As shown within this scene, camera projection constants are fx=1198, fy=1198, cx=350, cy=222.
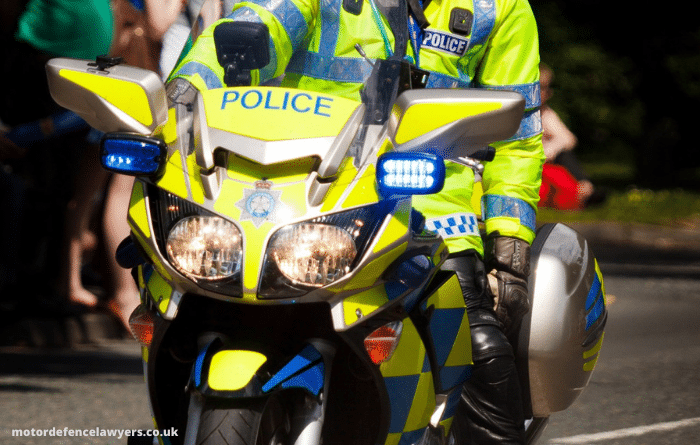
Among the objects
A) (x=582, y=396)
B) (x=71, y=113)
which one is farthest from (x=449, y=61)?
(x=71, y=113)

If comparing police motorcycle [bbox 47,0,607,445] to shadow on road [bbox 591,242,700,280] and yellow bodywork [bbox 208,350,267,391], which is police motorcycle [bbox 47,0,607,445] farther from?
shadow on road [bbox 591,242,700,280]

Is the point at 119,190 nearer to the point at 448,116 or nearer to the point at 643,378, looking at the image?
the point at 643,378

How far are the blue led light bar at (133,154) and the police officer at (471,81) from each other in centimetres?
29

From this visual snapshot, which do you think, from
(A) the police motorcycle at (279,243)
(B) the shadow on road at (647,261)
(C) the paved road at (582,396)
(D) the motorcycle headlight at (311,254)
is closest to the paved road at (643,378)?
(C) the paved road at (582,396)

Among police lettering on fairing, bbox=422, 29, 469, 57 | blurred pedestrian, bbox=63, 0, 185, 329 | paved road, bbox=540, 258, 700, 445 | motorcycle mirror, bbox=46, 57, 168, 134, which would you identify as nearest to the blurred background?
paved road, bbox=540, 258, 700, 445

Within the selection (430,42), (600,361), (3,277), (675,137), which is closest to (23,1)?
(3,277)

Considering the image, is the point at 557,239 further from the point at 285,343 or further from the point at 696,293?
the point at 696,293

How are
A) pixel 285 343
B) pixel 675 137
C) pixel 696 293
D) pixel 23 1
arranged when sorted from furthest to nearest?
pixel 675 137
pixel 696 293
pixel 23 1
pixel 285 343

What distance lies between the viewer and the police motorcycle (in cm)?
220

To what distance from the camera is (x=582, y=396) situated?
18.1ft

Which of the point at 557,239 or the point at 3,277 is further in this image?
the point at 3,277

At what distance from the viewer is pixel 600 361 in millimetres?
6453

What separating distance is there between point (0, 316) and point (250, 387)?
451 centimetres

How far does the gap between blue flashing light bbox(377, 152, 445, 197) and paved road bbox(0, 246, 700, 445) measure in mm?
2399
